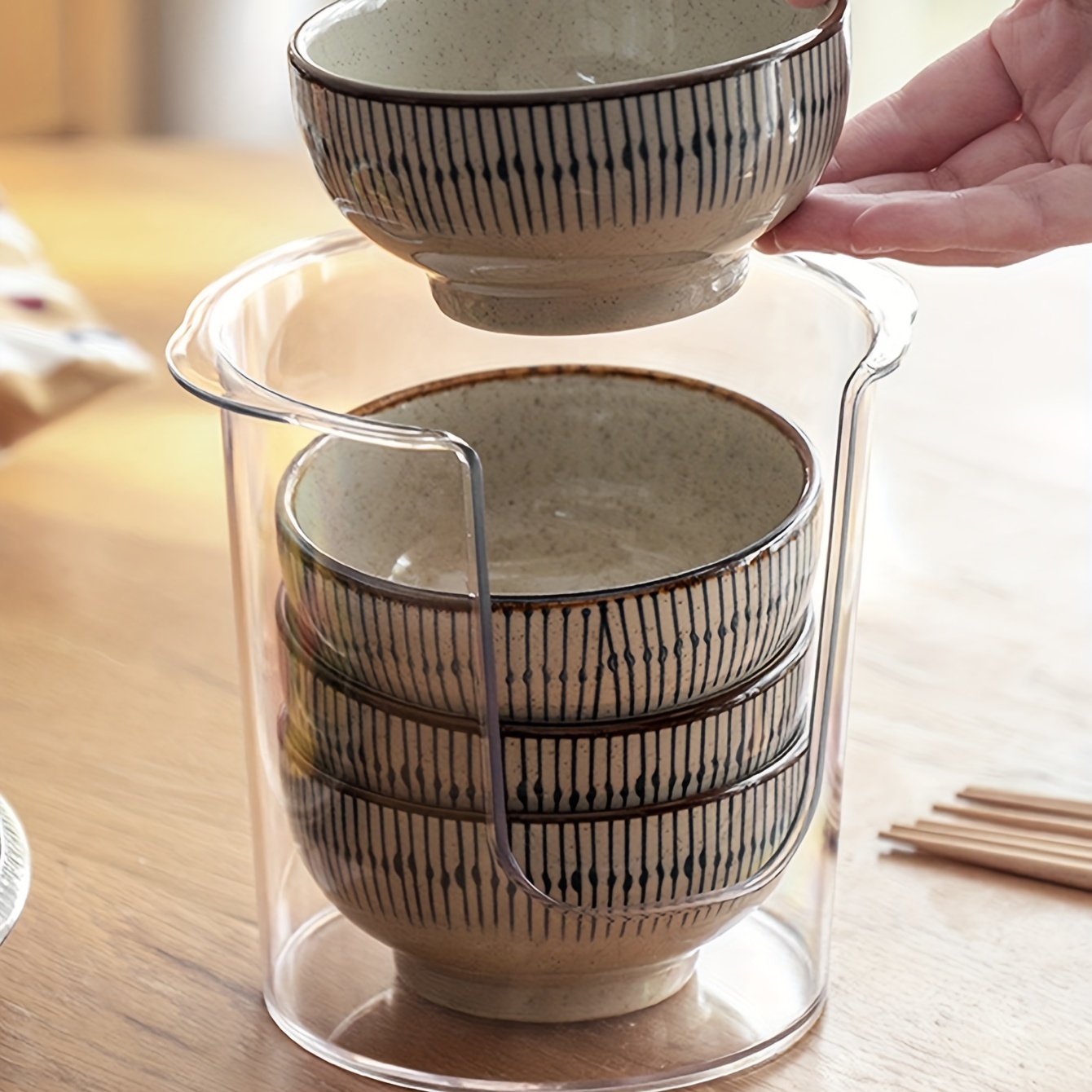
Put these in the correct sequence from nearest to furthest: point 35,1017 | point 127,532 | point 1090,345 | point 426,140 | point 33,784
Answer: point 426,140, point 35,1017, point 33,784, point 127,532, point 1090,345

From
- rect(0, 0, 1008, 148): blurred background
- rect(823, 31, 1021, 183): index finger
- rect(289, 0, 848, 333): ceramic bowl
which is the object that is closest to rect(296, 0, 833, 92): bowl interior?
rect(289, 0, 848, 333): ceramic bowl

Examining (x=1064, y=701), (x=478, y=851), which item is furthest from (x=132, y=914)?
(x=1064, y=701)

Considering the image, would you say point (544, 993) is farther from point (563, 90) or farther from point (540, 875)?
point (563, 90)

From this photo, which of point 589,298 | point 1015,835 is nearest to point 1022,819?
point 1015,835

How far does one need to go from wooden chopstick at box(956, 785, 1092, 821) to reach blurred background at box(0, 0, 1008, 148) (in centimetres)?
113

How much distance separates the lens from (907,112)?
0.66 metres

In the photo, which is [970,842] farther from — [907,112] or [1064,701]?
[907,112]

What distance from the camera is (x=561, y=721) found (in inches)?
19.9

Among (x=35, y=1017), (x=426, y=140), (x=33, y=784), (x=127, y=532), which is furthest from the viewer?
(x=127, y=532)

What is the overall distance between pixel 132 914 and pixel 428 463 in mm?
193

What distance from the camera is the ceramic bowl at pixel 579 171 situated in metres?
0.42

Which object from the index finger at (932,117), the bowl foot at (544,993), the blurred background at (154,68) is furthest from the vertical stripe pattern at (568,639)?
the blurred background at (154,68)

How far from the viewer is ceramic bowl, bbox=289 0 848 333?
16.5 inches

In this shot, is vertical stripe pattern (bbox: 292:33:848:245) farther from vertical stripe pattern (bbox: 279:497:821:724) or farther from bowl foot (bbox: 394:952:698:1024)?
bowl foot (bbox: 394:952:698:1024)
